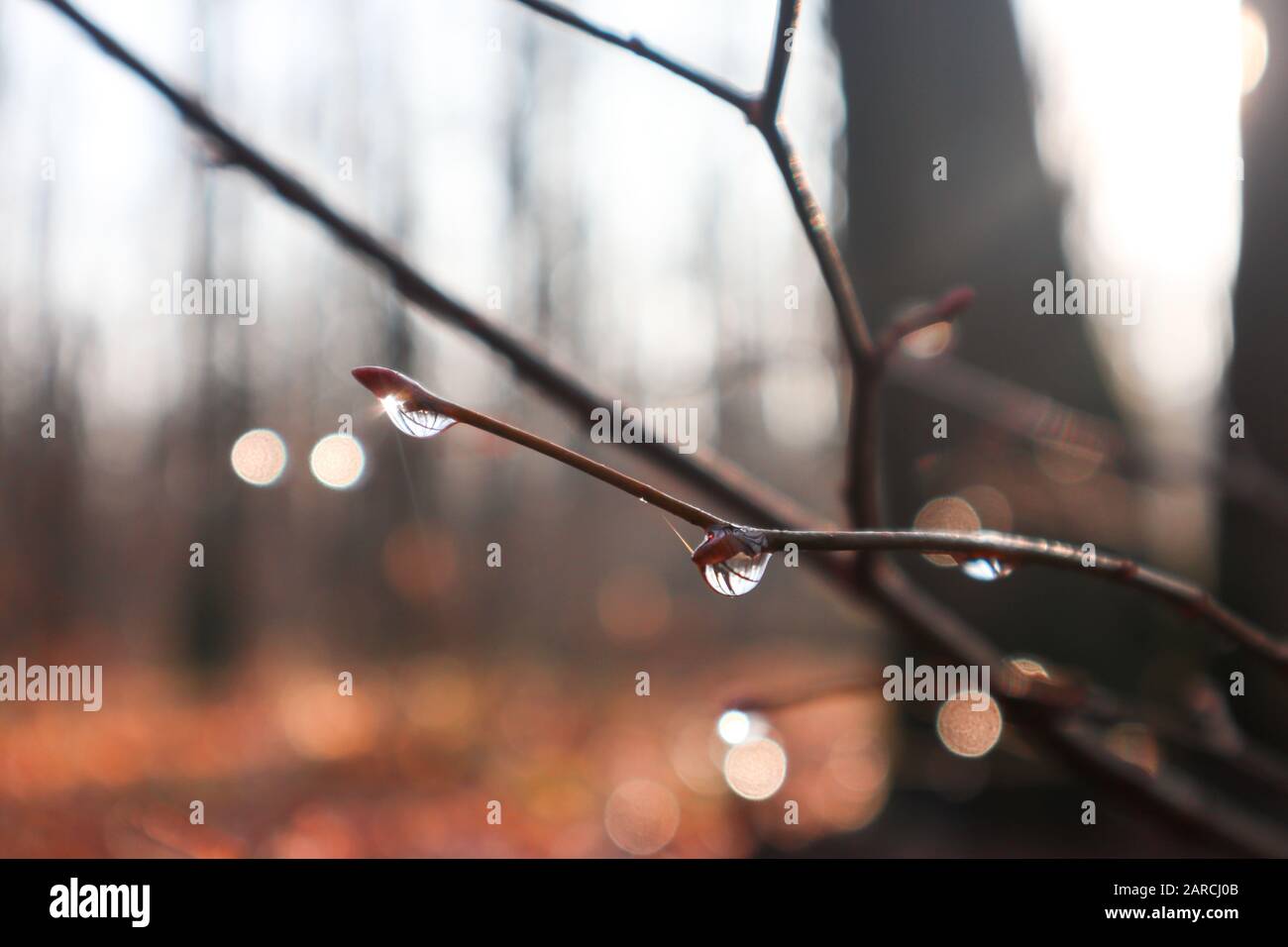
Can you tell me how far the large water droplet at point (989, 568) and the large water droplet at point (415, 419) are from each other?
15.2 inches

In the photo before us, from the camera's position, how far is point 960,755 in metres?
3.75

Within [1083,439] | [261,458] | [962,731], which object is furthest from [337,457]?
[261,458]

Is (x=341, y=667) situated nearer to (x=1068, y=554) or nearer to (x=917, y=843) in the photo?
(x=917, y=843)

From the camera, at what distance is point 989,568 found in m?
0.64

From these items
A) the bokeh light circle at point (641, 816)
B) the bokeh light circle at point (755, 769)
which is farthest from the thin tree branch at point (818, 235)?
the bokeh light circle at point (641, 816)

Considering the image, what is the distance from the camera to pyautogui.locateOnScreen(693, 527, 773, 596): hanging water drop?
1.54 feet

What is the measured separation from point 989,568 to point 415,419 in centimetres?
45

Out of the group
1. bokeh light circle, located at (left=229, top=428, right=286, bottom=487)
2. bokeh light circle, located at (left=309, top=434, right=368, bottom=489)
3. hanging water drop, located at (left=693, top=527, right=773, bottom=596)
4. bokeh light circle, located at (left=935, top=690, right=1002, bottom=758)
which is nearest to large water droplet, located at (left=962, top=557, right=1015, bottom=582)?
hanging water drop, located at (left=693, top=527, right=773, bottom=596)

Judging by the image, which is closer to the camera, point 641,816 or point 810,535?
point 810,535

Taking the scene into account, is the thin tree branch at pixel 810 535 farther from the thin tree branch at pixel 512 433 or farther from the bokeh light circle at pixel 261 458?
the bokeh light circle at pixel 261 458

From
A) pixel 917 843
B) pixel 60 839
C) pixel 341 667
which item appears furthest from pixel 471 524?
pixel 917 843

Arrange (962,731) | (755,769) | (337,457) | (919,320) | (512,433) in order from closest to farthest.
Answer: (512,433) < (919,320) < (337,457) < (962,731) < (755,769)

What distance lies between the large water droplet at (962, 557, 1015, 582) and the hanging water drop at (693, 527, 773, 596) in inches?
7.1

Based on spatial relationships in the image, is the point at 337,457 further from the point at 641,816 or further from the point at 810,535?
the point at 641,816
